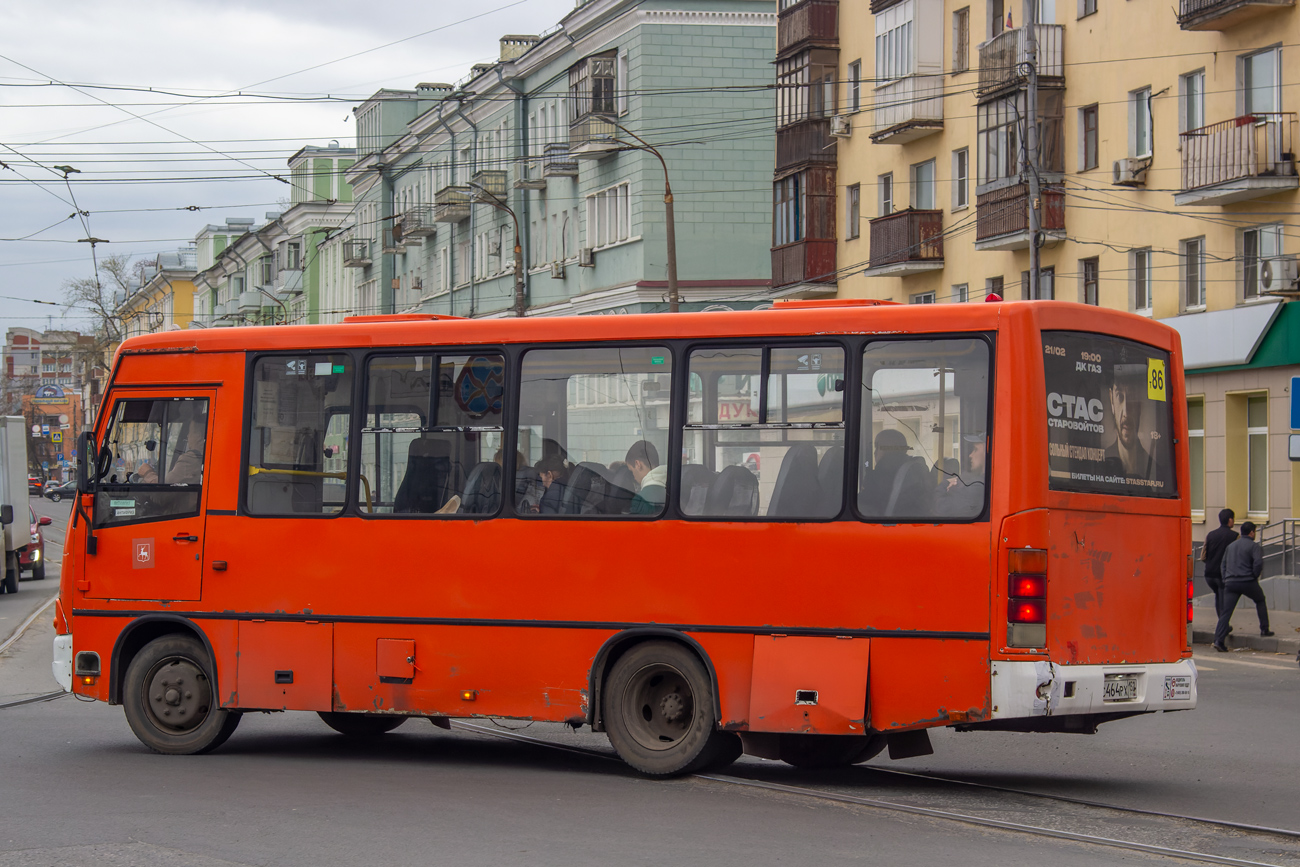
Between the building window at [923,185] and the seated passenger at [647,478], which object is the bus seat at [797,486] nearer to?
the seated passenger at [647,478]

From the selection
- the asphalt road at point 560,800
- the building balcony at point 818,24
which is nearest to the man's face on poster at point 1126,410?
the asphalt road at point 560,800

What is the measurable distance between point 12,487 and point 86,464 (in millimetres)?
21866

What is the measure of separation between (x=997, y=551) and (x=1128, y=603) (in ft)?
3.09

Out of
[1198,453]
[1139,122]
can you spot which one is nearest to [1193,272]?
[1139,122]

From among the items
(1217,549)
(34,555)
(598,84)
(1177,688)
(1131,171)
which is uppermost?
(598,84)

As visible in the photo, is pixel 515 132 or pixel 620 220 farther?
pixel 515 132

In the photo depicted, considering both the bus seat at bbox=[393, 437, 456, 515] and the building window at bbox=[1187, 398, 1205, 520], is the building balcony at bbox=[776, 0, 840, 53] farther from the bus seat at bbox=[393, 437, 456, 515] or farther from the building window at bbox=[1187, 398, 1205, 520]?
the bus seat at bbox=[393, 437, 456, 515]

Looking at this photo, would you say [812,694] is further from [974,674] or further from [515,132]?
[515,132]

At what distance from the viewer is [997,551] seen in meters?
9.09

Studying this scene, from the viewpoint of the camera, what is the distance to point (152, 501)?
11.5 meters

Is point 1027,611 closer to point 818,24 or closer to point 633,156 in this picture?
point 818,24

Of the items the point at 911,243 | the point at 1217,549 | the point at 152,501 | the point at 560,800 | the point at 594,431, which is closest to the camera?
the point at 560,800

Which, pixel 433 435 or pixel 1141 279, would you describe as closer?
pixel 433 435

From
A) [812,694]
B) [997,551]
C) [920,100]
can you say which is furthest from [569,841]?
[920,100]
